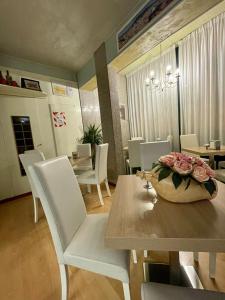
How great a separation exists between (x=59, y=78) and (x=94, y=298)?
4.23 metres

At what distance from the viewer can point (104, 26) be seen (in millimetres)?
2633

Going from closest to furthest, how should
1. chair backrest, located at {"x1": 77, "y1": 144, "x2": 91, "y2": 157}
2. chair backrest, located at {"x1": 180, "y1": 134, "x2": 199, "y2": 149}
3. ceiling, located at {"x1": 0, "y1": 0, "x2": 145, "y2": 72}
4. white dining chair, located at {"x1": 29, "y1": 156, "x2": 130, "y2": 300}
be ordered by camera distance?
white dining chair, located at {"x1": 29, "y1": 156, "x2": 130, "y2": 300}
ceiling, located at {"x1": 0, "y1": 0, "x2": 145, "y2": 72}
chair backrest, located at {"x1": 180, "y1": 134, "x2": 199, "y2": 149}
chair backrest, located at {"x1": 77, "y1": 144, "x2": 91, "y2": 157}

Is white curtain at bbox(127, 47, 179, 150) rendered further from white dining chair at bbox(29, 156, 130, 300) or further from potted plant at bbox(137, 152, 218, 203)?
white dining chair at bbox(29, 156, 130, 300)

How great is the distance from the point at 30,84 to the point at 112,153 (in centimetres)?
218

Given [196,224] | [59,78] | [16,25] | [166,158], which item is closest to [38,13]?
[16,25]

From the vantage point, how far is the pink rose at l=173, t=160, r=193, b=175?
0.80 meters

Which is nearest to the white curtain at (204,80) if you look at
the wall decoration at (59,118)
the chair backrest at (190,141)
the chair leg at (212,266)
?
the chair backrest at (190,141)

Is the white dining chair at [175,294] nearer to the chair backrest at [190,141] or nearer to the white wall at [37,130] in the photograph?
the chair backrest at [190,141]

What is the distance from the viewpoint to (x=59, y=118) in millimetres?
3939

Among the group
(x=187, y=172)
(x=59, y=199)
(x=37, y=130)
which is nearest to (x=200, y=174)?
(x=187, y=172)

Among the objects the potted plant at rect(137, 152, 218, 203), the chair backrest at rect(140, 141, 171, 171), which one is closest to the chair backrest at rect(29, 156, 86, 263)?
the potted plant at rect(137, 152, 218, 203)

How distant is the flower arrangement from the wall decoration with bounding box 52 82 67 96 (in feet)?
12.2

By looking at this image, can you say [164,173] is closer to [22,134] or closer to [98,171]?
[98,171]

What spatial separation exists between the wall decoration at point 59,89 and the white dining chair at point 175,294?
403 centimetres
